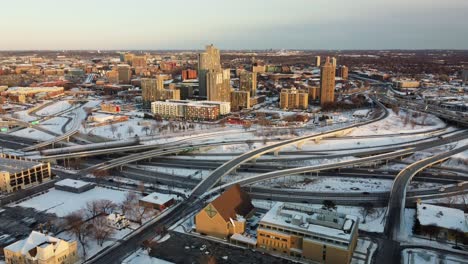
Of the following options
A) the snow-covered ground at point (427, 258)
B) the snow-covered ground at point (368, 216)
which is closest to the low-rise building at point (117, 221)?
the snow-covered ground at point (368, 216)

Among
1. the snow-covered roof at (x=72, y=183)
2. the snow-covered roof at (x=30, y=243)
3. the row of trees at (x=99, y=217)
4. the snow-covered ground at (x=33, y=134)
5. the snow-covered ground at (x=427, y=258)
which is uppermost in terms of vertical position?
the snow-covered roof at (x=30, y=243)

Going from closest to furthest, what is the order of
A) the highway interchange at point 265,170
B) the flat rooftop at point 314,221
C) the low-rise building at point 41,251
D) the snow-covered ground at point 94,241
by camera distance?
the low-rise building at point 41,251
the flat rooftop at point 314,221
the snow-covered ground at point 94,241
the highway interchange at point 265,170

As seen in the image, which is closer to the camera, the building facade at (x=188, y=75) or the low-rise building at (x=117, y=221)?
the low-rise building at (x=117, y=221)

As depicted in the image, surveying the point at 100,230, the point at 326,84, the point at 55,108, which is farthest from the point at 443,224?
the point at 55,108

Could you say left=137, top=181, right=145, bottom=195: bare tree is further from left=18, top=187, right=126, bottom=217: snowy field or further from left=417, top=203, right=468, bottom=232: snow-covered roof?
left=417, top=203, right=468, bottom=232: snow-covered roof

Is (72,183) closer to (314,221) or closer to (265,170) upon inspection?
(265,170)

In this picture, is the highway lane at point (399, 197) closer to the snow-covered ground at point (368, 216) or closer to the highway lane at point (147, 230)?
the snow-covered ground at point (368, 216)

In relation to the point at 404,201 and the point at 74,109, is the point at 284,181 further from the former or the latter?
the point at 74,109

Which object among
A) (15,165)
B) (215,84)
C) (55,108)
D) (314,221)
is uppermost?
(215,84)
